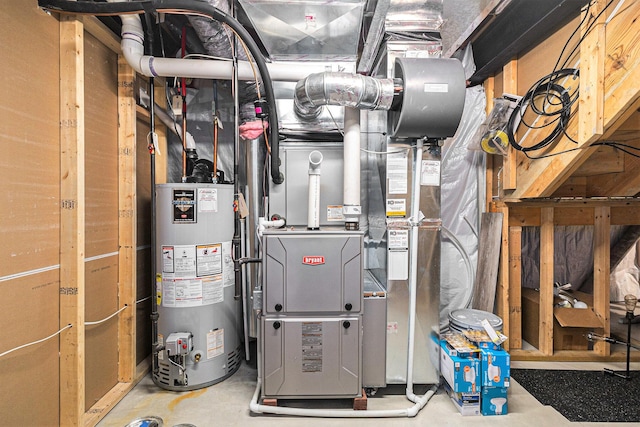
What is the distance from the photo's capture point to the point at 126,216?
80.4 inches

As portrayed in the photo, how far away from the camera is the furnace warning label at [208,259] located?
2049mm

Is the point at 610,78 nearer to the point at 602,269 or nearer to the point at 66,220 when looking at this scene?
the point at 602,269

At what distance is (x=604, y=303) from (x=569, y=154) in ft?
4.85

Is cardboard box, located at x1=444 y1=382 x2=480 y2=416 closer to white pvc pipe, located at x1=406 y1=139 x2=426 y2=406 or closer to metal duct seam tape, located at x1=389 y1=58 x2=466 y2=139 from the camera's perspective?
white pvc pipe, located at x1=406 y1=139 x2=426 y2=406

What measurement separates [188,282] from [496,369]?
2.02m

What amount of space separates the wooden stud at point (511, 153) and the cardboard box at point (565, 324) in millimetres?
1067

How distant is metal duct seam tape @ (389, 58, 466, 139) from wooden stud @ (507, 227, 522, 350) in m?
1.31

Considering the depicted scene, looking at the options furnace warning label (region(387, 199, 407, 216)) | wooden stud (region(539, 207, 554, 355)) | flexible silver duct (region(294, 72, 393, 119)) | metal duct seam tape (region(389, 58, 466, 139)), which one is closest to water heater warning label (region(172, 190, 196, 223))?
flexible silver duct (region(294, 72, 393, 119))

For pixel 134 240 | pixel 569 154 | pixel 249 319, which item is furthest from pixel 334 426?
pixel 569 154

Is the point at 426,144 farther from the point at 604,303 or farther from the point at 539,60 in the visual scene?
the point at 604,303

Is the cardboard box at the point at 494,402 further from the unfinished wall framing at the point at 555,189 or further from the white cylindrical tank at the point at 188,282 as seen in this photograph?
the white cylindrical tank at the point at 188,282

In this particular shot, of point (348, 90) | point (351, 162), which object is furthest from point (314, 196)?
→ point (348, 90)

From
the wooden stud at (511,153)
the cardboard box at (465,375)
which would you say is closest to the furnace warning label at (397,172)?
the wooden stud at (511,153)

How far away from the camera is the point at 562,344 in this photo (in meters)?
2.56
